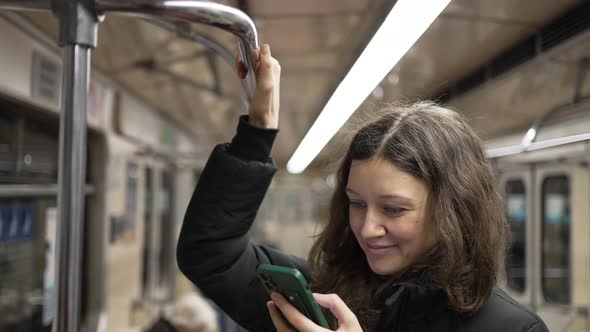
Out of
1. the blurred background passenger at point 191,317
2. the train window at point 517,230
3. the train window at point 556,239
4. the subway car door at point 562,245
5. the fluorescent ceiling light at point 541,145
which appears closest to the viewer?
the fluorescent ceiling light at point 541,145

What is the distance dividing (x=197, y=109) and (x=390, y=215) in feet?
14.4

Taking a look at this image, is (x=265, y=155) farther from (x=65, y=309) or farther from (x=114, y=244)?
(x=114, y=244)

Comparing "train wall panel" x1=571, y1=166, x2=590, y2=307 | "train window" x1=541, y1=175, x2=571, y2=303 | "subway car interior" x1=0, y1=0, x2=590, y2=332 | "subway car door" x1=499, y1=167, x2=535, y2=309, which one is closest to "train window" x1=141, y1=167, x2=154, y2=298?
"subway car interior" x1=0, y1=0, x2=590, y2=332

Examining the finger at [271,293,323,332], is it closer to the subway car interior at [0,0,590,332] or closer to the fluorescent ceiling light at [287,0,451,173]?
the subway car interior at [0,0,590,332]

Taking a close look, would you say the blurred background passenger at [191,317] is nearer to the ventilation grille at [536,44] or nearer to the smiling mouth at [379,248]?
the ventilation grille at [536,44]

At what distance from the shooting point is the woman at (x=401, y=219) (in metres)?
0.98

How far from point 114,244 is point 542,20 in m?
3.06

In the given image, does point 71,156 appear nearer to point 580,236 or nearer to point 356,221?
point 356,221

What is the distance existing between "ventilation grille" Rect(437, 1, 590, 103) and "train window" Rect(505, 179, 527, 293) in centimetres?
222

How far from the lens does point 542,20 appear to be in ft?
8.19

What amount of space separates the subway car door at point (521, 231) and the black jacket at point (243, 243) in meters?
4.33

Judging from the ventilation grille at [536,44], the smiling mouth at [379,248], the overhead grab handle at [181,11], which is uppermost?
the ventilation grille at [536,44]

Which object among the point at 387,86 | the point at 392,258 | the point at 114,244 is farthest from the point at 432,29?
the point at 114,244

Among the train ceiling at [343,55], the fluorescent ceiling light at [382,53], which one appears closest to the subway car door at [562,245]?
the train ceiling at [343,55]
